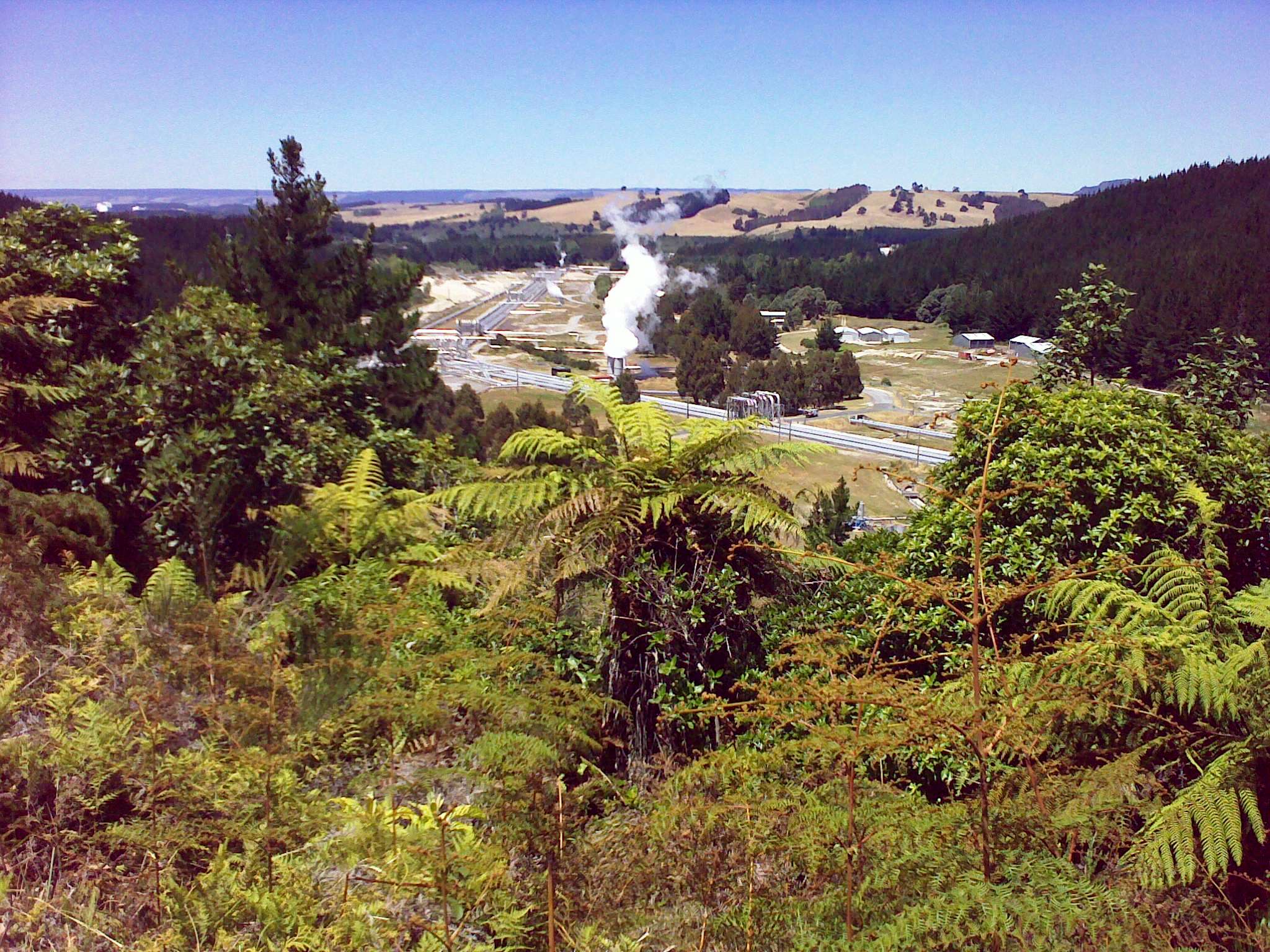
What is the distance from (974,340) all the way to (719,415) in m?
43.0

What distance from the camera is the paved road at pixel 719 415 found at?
3806 cm

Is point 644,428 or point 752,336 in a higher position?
point 644,428

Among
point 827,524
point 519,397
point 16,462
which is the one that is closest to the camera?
point 16,462

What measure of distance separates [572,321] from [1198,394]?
120633 mm

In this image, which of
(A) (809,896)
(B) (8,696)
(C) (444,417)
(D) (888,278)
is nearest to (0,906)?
(B) (8,696)

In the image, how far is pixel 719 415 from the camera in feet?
160

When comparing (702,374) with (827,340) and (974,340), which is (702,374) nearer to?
(827,340)

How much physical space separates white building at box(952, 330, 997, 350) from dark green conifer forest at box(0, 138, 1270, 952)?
75661 millimetres

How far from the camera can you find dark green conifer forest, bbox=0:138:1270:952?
8.04ft

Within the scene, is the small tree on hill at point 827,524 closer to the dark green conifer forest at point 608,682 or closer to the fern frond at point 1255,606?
the dark green conifer forest at point 608,682

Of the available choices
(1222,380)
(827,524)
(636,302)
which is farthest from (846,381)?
(827,524)

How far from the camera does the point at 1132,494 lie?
5234mm

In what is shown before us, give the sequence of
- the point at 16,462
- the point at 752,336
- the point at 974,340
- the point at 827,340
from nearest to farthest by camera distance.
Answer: the point at 16,462, the point at 974,340, the point at 827,340, the point at 752,336

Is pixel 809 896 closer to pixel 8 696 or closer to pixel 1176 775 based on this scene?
pixel 1176 775
